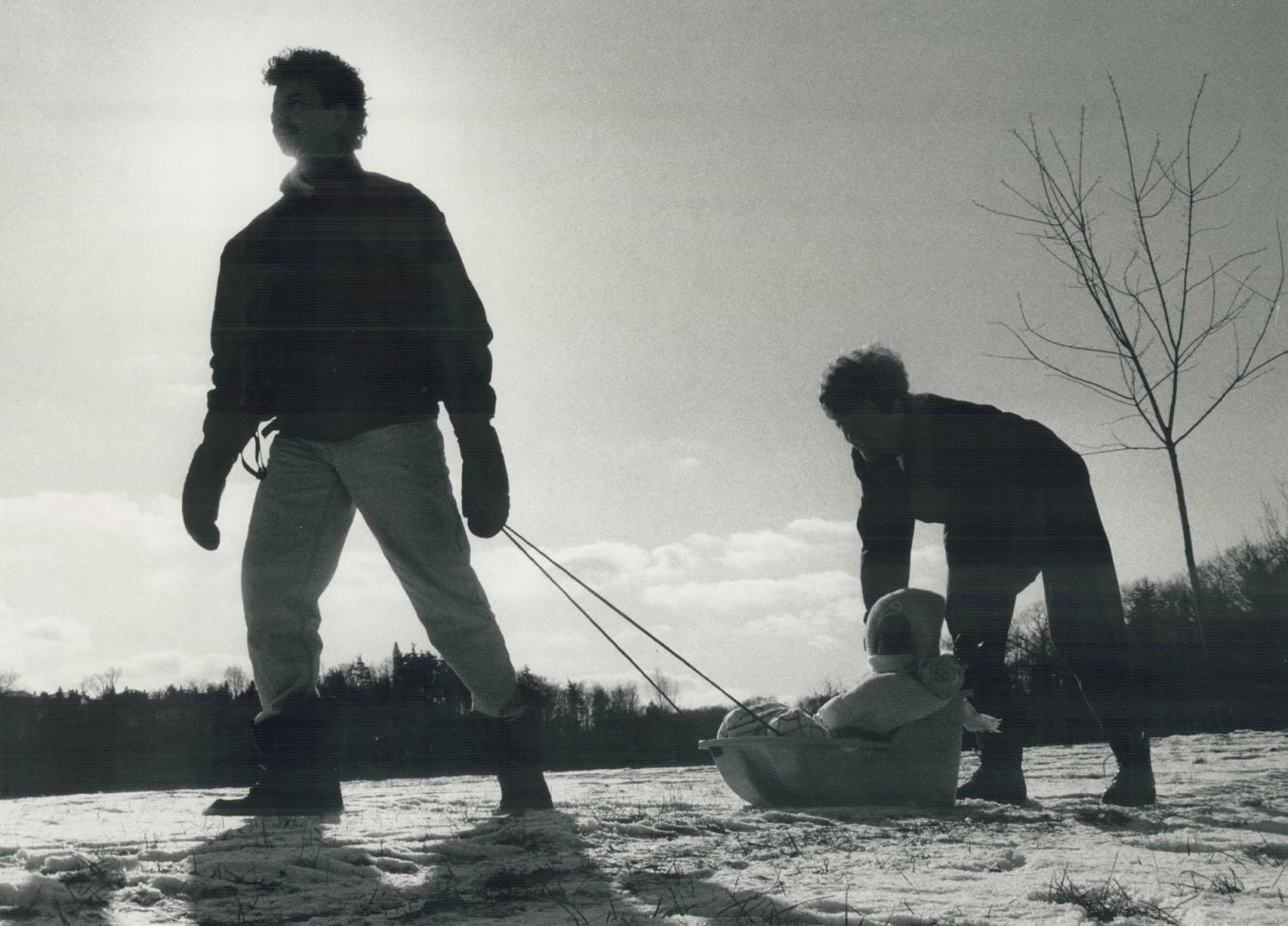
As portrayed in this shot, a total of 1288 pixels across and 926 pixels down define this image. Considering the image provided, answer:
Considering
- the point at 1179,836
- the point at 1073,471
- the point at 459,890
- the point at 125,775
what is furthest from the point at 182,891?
the point at 125,775

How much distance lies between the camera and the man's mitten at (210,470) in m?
3.65

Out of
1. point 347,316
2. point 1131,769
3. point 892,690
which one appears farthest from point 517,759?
point 1131,769

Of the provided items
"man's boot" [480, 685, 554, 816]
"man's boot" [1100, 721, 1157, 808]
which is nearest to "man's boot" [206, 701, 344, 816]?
"man's boot" [480, 685, 554, 816]

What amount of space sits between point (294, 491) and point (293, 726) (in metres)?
0.69

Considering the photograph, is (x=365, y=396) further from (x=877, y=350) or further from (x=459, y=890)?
(x=877, y=350)

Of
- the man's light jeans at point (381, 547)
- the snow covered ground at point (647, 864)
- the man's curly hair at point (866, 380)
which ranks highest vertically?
the man's curly hair at point (866, 380)

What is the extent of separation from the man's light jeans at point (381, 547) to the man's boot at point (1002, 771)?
210cm

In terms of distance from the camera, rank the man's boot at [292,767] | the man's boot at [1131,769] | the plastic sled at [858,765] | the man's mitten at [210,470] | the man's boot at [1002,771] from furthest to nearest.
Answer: the man's boot at [1002,771] → the man's boot at [1131,769] → the plastic sled at [858,765] → the man's mitten at [210,470] → the man's boot at [292,767]

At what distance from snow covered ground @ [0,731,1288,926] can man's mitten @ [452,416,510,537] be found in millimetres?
912

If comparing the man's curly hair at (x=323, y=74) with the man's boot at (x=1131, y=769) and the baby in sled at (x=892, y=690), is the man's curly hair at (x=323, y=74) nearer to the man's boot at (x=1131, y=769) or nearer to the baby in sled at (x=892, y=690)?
the baby in sled at (x=892, y=690)

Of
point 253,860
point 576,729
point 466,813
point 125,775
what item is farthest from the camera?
point 125,775

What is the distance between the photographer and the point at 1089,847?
3061 millimetres

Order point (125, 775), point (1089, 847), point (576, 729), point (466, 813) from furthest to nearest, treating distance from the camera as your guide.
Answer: point (125, 775) < point (576, 729) < point (466, 813) < point (1089, 847)

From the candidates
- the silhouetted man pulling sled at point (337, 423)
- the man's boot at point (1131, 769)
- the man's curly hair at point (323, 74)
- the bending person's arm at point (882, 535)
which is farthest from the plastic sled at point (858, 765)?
the man's curly hair at point (323, 74)
